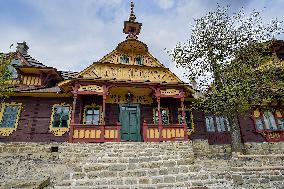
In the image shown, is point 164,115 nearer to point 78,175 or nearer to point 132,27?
point 132,27

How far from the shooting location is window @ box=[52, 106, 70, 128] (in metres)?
15.0

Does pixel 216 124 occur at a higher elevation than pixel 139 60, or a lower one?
lower

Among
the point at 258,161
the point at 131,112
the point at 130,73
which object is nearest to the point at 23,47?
the point at 130,73

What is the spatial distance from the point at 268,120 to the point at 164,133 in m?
9.34

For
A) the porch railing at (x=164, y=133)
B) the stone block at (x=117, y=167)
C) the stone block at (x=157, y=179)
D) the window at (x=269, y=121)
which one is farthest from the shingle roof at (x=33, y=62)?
the window at (x=269, y=121)

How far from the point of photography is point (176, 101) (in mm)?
16422

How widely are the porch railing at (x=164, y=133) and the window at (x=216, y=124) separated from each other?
4.10m

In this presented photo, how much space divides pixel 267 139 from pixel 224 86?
19.8 ft

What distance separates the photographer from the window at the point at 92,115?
49.4 feet

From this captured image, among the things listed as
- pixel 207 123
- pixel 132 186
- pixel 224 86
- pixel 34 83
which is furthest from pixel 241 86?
pixel 34 83

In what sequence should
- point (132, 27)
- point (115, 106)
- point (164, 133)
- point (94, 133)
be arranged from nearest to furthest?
point (94, 133) → point (164, 133) → point (115, 106) → point (132, 27)

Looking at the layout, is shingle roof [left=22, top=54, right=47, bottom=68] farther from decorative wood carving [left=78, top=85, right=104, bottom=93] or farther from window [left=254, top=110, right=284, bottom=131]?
window [left=254, top=110, right=284, bottom=131]

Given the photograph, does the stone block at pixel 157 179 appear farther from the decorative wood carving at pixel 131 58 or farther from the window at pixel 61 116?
the decorative wood carving at pixel 131 58

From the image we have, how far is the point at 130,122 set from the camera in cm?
1538
